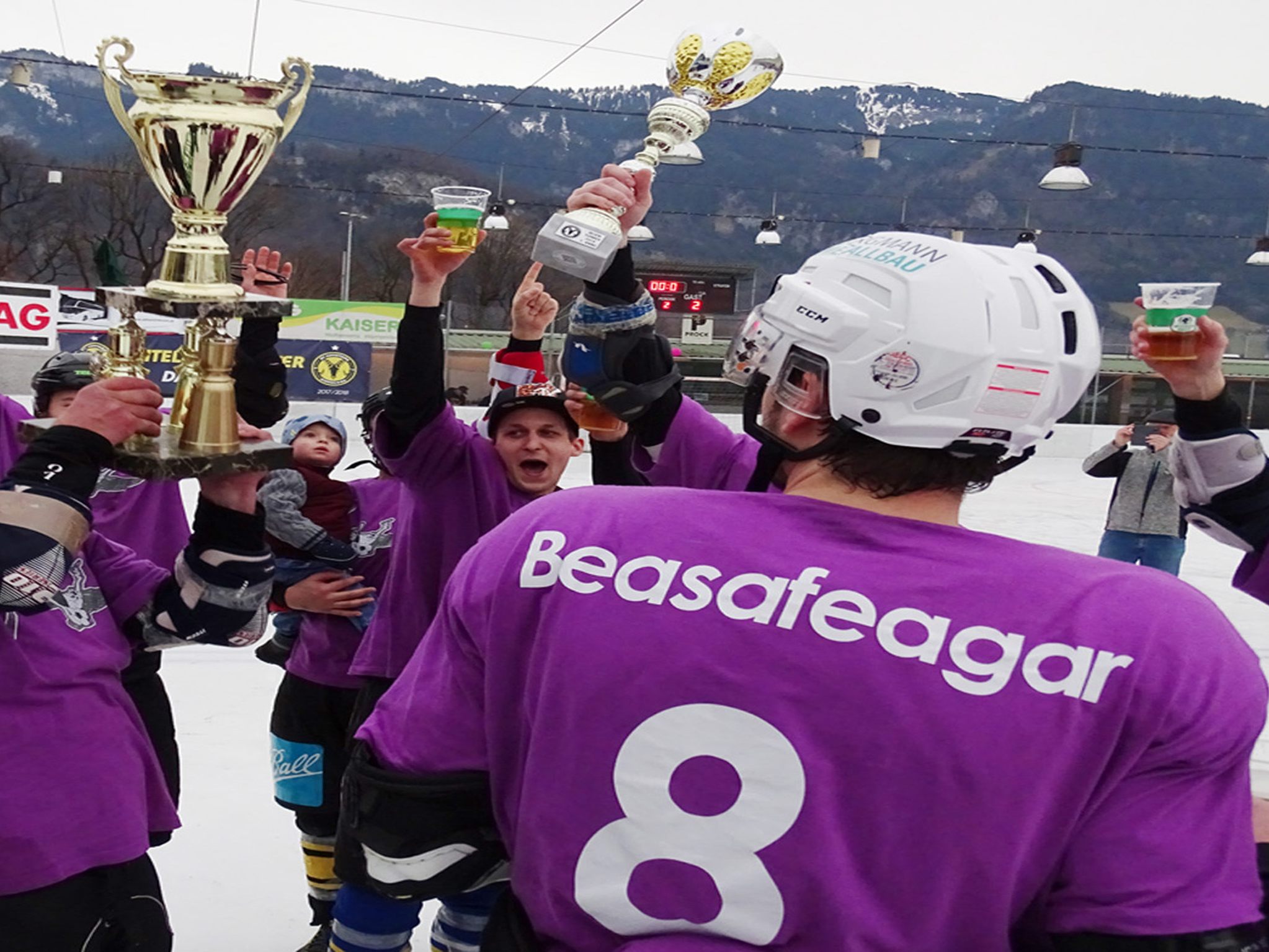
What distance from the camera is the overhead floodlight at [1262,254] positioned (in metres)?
17.9

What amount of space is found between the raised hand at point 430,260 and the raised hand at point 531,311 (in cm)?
47

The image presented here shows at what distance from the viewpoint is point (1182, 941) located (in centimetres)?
96

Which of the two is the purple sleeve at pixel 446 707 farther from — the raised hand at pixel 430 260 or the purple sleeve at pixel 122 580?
the raised hand at pixel 430 260

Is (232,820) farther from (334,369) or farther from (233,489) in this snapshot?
(334,369)

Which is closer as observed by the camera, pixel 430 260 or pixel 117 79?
pixel 117 79

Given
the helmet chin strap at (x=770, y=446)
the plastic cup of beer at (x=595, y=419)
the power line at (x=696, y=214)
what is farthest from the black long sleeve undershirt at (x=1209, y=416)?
the power line at (x=696, y=214)

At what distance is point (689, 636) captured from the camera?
1046 mm

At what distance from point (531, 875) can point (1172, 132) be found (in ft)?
386

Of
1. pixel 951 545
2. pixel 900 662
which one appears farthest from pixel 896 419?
pixel 900 662

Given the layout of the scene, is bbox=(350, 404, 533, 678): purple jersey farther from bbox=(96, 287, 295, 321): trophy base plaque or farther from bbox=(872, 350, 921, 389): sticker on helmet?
bbox=(872, 350, 921, 389): sticker on helmet

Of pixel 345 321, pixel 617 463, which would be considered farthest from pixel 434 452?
pixel 345 321

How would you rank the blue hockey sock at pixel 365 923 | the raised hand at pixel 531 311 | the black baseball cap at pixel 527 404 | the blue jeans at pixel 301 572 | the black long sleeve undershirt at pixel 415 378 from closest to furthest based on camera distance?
the blue hockey sock at pixel 365 923 < the black long sleeve undershirt at pixel 415 378 < the black baseball cap at pixel 527 404 < the raised hand at pixel 531 311 < the blue jeans at pixel 301 572

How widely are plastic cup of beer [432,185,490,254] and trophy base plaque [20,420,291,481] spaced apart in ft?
2.24

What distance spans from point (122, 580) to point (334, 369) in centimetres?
1357
